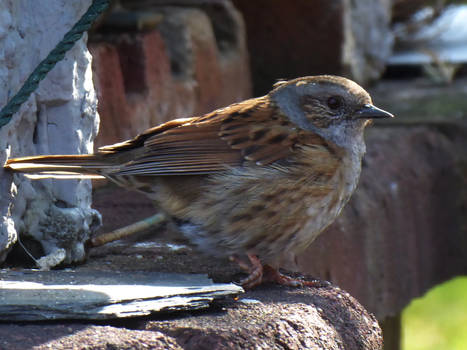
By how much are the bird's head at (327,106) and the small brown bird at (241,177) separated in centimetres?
11

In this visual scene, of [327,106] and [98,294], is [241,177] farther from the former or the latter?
[98,294]

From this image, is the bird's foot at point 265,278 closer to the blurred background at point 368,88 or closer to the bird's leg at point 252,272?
the bird's leg at point 252,272

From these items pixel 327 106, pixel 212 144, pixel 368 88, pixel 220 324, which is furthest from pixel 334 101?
pixel 368 88

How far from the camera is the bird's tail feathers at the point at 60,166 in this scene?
317 cm

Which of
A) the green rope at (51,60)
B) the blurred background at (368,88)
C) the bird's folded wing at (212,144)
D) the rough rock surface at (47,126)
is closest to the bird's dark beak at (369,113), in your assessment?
the bird's folded wing at (212,144)

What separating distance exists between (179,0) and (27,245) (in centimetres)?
283

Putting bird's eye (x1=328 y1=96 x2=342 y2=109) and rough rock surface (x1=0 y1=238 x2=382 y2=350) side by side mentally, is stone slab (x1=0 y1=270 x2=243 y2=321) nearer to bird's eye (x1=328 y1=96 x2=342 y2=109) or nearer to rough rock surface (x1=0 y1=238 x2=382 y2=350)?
rough rock surface (x1=0 y1=238 x2=382 y2=350)

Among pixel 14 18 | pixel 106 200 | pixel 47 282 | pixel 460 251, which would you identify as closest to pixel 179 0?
pixel 106 200

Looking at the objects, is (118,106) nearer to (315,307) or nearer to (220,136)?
(220,136)

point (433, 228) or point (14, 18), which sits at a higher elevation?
point (14, 18)

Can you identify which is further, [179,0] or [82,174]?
[179,0]

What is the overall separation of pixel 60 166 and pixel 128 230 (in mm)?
612

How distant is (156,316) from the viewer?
276cm

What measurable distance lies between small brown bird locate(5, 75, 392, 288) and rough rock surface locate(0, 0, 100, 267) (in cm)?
12
